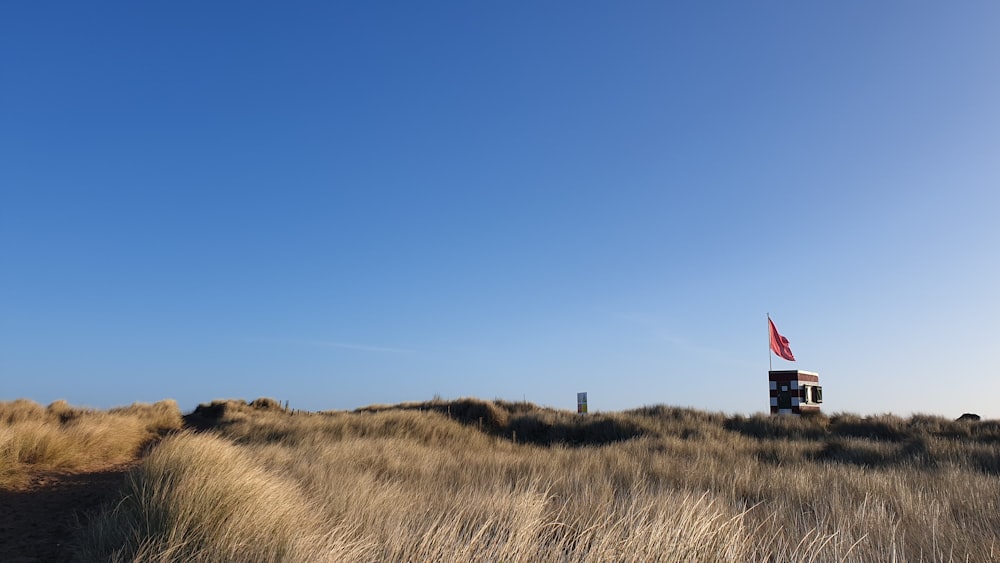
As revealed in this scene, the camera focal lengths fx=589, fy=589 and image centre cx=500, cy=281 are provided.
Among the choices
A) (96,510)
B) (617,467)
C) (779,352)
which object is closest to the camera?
(96,510)

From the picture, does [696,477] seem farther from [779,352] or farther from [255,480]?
[779,352]

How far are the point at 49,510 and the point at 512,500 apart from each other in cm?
461

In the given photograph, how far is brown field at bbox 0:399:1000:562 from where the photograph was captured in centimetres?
362

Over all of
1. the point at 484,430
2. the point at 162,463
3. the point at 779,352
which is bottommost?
the point at 484,430

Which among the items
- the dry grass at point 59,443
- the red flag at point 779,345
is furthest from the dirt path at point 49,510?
the red flag at point 779,345

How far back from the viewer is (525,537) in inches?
142

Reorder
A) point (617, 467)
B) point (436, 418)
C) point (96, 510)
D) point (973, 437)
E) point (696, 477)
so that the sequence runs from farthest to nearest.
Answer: point (436, 418) < point (973, 437) < point (617, 467) < point (696, 477) < point (96, 510)

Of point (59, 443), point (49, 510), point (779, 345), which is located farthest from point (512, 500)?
point (779, 345)

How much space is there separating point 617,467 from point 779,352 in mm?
13324

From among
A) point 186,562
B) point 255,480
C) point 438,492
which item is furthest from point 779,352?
point 186,562

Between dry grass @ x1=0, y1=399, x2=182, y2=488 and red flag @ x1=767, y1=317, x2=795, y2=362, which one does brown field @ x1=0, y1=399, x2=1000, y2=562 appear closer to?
dry grass @ x1=0, y1=399, x2=182, y2=488

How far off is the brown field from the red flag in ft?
21.8

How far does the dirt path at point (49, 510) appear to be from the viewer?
14.9 ft

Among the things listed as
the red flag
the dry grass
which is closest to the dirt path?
the dry grass
